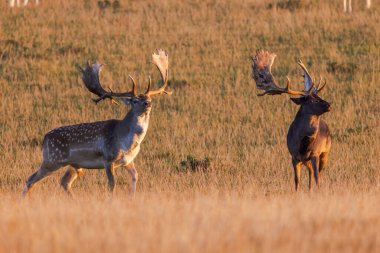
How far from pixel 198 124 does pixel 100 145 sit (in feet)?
23.2

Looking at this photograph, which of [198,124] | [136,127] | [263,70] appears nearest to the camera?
[136,127]

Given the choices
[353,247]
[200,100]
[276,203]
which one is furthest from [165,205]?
[200,100]

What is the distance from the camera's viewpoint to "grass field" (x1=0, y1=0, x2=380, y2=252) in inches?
345

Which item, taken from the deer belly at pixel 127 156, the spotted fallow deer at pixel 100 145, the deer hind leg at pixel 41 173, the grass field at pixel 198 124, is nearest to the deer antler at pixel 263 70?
the grass field at pixel 198 124

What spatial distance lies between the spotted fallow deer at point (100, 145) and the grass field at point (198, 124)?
368mm

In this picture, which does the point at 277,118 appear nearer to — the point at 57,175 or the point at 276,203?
the point at 57,175

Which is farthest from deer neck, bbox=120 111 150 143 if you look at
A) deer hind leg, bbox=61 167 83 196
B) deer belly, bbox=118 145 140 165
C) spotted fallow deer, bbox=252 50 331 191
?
spotted fallow deer, bbox=252 50 331 191

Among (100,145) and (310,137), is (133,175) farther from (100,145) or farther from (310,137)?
(310,137)

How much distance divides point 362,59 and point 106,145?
13.4 meters

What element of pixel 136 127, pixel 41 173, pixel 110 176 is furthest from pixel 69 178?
pixel 136 127

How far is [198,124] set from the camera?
20.4 metres

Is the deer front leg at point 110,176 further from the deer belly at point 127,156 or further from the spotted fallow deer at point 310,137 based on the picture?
the spotted fallow deer at point 310,137

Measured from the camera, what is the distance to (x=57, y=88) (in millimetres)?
23547

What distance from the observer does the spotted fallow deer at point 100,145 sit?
1330 centimetres
